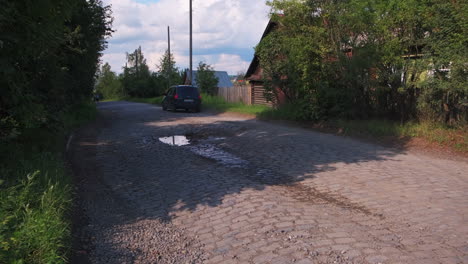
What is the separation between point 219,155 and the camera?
391 inches

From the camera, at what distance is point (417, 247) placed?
4250 mm

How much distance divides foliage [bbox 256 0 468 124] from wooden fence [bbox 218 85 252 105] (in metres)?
12.0

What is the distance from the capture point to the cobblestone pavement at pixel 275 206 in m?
4.27

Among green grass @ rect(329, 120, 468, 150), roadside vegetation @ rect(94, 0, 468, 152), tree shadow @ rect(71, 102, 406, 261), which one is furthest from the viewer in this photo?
roadside vegetation @ rect(94, 0, 468, 152)

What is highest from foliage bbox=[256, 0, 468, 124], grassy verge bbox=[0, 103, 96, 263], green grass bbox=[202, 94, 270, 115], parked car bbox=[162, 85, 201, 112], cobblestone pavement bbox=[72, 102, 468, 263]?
foliage bbox=[256, 0, 468, 124]

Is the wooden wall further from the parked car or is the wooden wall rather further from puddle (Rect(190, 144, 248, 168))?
puddle (Rect(190, 144, 248, 168))

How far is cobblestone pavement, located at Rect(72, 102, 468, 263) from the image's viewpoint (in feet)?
14.0

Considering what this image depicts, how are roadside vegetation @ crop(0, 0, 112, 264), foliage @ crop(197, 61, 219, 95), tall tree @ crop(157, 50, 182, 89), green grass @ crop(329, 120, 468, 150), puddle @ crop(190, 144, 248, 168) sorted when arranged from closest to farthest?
1. roadside vegetation @ crop(0, 0, 112, 264)
2. puddle @ crop(190, 144, 248, 168)
3. green grass @ crop(329, 120, 468, 150)
4. foliage @ crop(197, 61, 219, 95)
5. tall tree @ crop(157, 50, 182, 89)

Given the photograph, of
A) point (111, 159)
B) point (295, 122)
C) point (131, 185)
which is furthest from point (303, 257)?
point (295, 122)

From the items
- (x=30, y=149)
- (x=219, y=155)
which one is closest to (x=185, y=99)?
(x=219, y=155)

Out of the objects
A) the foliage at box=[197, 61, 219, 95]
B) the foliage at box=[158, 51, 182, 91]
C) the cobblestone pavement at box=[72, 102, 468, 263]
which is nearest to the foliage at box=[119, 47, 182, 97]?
the foliage at box=[158, 51, 182, 91]

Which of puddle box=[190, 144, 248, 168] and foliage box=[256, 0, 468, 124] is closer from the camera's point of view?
puddle box=[190, 144, 248, 168]

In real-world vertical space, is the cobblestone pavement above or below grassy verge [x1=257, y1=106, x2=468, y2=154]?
below

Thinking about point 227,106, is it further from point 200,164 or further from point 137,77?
point 137,77
